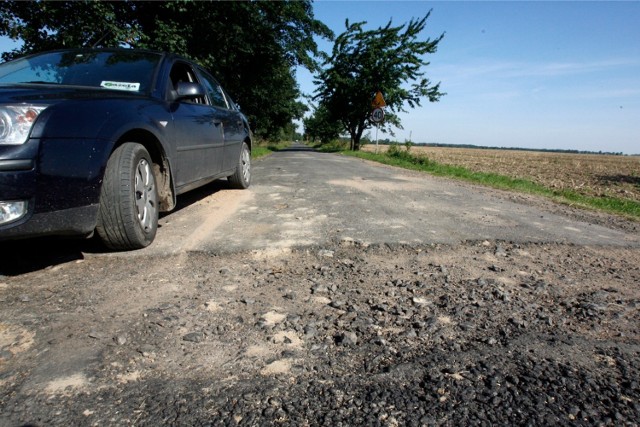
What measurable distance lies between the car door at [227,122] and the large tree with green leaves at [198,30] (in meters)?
6.38

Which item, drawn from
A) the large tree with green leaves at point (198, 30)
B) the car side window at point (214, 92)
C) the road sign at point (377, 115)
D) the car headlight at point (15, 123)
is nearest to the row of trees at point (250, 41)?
the large tree with green leaves at point (198, 30)

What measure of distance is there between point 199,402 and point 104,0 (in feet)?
42.6

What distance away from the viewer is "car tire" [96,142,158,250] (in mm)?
2600

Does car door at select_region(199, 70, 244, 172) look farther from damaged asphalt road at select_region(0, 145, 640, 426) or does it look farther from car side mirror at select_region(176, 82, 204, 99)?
damaged asphalt road at select_region(0, 145, 640, 426)

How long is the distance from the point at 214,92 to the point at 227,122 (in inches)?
19.2

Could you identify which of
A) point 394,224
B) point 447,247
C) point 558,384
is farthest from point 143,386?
point 394,224

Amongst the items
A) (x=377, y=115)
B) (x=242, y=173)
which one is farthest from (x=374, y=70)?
(x=242, y=173)

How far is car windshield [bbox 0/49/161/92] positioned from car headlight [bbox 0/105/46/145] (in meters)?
1.15

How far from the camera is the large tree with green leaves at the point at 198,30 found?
10.1 metres

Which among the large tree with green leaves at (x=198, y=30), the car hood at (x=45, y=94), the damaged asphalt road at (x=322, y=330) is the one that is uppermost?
the large tree with green leaves at (x=198, y=30)

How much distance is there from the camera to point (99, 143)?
2.47 meters

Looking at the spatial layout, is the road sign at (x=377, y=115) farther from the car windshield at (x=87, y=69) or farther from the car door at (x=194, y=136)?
the car windshield at (x=87, y=69)

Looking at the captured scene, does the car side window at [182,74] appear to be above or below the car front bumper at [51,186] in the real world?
above

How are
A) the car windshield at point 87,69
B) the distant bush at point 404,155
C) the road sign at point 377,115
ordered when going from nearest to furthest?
the car windshield at point 87,69 < the distant bush at point 404,155 < the road sign at point 377,115
